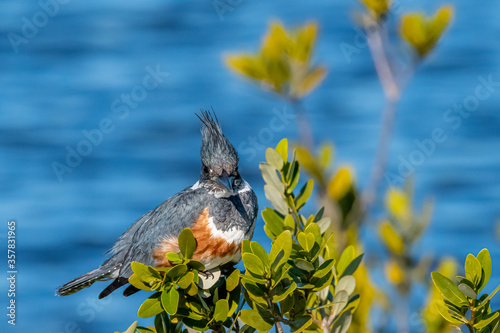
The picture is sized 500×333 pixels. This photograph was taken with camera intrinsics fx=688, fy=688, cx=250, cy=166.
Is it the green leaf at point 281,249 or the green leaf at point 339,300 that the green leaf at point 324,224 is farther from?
the green leaf at point 281,249

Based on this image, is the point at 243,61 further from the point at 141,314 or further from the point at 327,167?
the point at 141,314

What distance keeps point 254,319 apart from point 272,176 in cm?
35

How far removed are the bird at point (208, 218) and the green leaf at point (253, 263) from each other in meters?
0.83

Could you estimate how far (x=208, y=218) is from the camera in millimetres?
Result: 2332

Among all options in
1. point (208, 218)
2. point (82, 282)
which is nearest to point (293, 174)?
point (208, 218)

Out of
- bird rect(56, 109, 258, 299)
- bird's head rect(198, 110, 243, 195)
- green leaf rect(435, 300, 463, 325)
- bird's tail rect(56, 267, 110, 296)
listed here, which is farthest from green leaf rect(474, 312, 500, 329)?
bird's tail rect(56, 267, 110, 296)

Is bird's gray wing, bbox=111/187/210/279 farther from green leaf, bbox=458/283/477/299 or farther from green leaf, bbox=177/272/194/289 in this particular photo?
green leaf, bbox=458/283/477/299

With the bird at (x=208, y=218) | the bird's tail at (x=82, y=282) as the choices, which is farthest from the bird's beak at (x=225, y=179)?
the bird's tail at (x=82, y=282)

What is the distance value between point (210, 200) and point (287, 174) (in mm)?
829

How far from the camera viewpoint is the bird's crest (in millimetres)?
2234

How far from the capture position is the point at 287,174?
1576mm

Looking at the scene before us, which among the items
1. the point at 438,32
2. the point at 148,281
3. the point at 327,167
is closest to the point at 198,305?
the point at 148,281

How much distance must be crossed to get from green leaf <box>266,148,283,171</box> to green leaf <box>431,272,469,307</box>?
1.49ft

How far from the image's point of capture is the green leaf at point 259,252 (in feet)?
4.32
